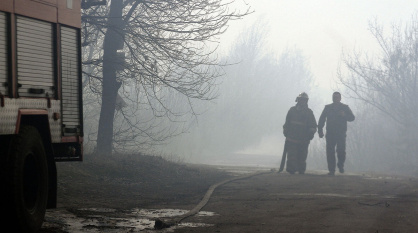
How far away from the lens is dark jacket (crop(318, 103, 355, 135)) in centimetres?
1930

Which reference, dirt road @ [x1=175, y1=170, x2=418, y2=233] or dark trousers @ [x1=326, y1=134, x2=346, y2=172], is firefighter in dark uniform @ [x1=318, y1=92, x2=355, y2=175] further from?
dirt road @ [x1=175, y1=170, x2=418, y2=233]

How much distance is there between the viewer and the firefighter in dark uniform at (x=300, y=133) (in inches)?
762

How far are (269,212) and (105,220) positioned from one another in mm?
2452

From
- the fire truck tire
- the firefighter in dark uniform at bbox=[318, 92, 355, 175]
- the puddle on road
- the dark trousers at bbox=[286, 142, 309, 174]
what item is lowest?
the puddle on road

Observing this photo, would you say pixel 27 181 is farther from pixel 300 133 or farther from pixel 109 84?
pixel 109 84

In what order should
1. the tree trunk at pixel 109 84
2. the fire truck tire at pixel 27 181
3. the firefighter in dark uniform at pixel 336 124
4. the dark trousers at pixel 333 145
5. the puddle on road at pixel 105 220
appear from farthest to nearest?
the tree trunk at pixel 109 84 < the dark trousers at pixel 333 145 < the firefighter in dark uniform at pixel 336 124 < the puddle on road at pixel 105 220 < the fire truck tire at pixel 27 181

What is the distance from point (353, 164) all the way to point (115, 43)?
1616 centimetres

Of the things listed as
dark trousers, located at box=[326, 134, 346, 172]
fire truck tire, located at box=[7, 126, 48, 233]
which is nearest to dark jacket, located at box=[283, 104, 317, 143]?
dark trousers, located at box=[326, 134, 346, 172]

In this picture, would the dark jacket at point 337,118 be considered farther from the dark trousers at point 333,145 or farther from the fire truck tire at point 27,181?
the fire truck tire at point 27,181

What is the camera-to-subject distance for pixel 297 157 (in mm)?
19438

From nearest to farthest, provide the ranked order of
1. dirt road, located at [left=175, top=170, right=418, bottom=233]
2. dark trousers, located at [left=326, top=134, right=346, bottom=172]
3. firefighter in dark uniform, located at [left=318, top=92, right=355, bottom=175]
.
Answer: dirt road, located at [left=175, top=170, right=418, bottom=233]
firefighter in dark uniform, located at [left=318, top=92, right=355, bottom=175]
dark trousers, located at [left=326, top=134, right=346, bottom=172]

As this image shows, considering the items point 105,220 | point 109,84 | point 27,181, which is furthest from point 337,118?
point 27,181

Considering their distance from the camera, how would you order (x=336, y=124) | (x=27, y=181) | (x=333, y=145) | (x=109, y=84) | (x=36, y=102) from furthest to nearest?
(x=109, y=84) < (x=333, y=145) < (x=336, y=124) < (x=36, y=102) < (x=27, y=181)

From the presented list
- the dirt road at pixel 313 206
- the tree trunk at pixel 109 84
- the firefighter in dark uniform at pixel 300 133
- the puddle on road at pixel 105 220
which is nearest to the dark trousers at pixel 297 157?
the firefighter in dark uniform at pixel 300 133
